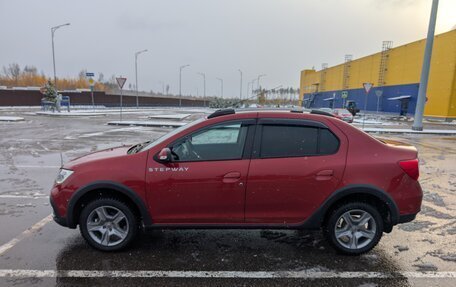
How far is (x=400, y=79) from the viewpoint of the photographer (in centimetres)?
4375

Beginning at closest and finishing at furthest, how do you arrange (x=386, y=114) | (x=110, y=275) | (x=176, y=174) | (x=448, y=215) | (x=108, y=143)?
(x=110, y=275) → (x=176, y=174) → (x=448, y=215) → (x=108, y=143) → (x=386, y=114)

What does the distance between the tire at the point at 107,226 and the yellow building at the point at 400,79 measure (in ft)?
92.5

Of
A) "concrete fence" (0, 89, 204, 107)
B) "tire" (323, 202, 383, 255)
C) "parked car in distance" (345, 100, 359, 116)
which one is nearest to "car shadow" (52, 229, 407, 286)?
"tire" (323, 202, 383, 255)

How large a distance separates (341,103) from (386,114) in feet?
60.8

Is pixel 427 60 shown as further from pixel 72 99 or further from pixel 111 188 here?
pixel 72 99

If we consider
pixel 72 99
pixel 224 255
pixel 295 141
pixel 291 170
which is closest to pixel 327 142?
pixel 295 141

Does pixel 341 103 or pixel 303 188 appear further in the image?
pixel 341 103

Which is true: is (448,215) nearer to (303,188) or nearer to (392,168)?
(392,168)

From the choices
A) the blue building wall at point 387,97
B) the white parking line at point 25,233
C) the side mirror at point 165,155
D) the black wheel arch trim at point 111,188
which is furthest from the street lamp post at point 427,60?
the white parking line at point 25,233

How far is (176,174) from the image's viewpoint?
3773 mm

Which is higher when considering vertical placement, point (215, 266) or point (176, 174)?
point (176, 174)

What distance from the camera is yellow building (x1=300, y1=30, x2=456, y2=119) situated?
113ft

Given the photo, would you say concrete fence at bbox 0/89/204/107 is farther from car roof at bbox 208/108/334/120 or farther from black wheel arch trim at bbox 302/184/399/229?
black wheel arch trim at bbox 302/184/399/229

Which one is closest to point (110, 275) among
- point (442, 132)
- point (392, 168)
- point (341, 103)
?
point (392, 168)
